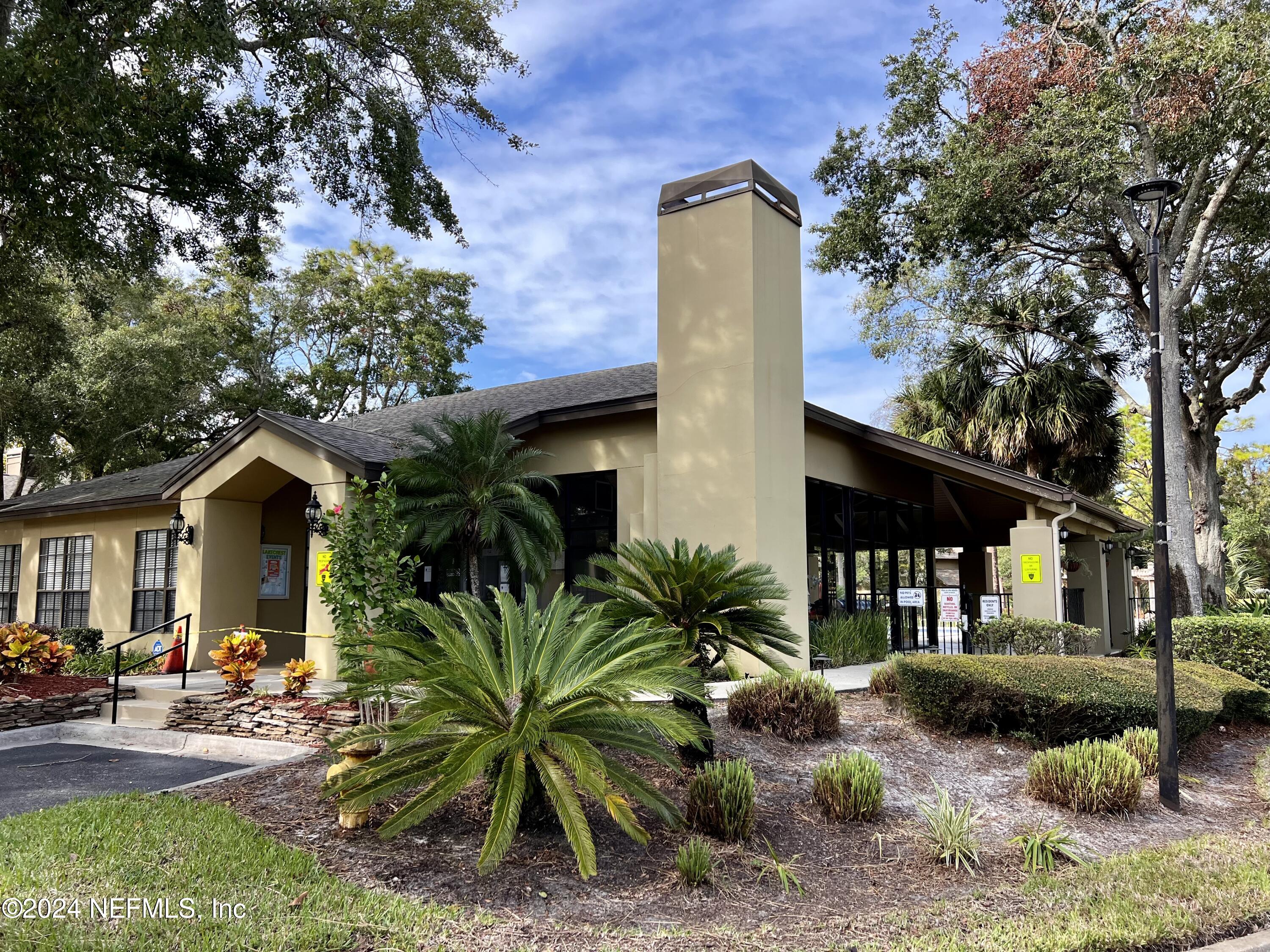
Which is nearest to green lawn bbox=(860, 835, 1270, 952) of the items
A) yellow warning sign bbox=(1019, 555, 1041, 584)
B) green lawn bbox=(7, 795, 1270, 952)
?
green lawn bbox=(7, 795, 1270, 952)

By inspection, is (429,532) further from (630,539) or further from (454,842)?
(454,842)

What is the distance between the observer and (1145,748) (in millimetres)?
7945

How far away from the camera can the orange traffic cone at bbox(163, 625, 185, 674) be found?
46.6ft

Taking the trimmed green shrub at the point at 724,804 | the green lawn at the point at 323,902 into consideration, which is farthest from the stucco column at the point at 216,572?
the trimmed green shrub at the point at 724,804

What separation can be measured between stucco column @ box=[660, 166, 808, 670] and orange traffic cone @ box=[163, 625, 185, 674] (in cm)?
830

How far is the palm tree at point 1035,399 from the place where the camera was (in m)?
21.7

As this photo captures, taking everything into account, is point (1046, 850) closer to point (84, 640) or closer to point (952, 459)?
point (952, 459)

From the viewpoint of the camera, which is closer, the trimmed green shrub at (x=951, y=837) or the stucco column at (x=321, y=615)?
the trimmed green shrub at (x=951, y=837)

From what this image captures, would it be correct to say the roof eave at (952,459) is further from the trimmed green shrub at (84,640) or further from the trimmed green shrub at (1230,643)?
the trimmed green shrub at (84,640)

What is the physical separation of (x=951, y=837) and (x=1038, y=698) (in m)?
3.20

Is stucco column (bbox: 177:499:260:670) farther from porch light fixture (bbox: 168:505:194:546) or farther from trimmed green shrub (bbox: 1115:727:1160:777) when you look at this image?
trimmed green shrub (bbox: 1115:727:1160:777)

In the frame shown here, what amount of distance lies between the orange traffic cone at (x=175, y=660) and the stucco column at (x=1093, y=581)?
18.3m

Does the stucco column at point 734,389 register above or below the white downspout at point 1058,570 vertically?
above

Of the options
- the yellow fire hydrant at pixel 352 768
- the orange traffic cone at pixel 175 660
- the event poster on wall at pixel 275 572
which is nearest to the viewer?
the yellow fire hydrant at pixel 352 768
